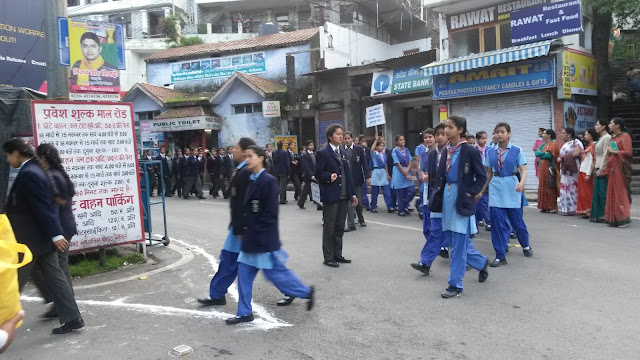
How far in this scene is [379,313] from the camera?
479 cm

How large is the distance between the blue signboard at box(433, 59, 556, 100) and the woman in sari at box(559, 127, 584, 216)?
5237mm

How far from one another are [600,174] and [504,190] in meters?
3.64

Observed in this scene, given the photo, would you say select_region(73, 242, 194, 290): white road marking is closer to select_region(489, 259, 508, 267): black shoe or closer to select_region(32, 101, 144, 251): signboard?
select_region(32, 101, 144, 251): signboard

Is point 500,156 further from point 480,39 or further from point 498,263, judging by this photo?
point 480,39

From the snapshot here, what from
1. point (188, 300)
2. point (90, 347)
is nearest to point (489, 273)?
point (188, 300)

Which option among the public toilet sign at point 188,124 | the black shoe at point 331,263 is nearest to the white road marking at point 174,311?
the black shoe at point 331,263

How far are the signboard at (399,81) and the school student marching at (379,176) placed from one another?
7694 millimetres

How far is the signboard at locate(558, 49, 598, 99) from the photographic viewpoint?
1488 centimetres

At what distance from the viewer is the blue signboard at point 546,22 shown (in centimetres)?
1443

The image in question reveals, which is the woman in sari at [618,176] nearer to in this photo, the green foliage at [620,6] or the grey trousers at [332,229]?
the grey trousers at [332,229]

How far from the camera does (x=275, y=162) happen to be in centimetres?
1537

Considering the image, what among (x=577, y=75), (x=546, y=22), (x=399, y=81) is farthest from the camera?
(x=399, y=81)

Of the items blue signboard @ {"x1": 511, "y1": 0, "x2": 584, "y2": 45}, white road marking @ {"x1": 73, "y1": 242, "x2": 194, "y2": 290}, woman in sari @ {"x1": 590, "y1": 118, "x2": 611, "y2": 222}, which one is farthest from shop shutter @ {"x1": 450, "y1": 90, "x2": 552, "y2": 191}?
white road marking @ {"x1": 73, "y1": 242, "x2": 194, "y2": 290}

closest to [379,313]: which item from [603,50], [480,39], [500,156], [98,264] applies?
[500,156]
